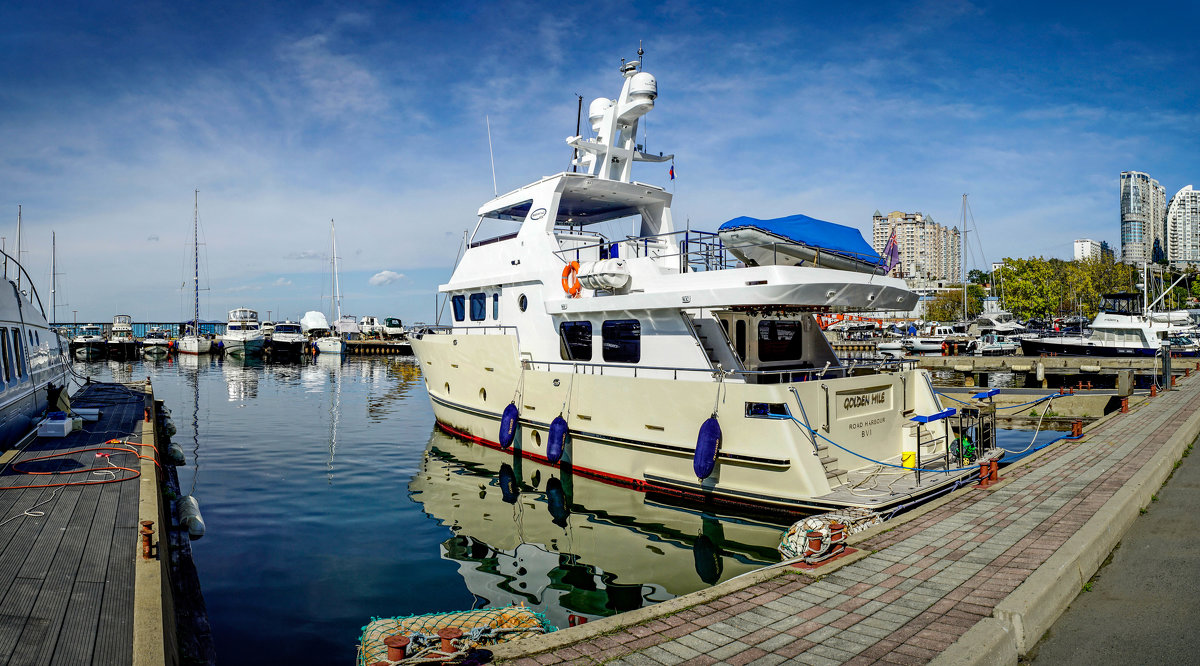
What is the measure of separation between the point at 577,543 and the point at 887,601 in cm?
530

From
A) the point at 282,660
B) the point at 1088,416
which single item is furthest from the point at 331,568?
the point at 1088,416

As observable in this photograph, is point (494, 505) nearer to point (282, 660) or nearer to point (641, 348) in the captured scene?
point (641, 348)

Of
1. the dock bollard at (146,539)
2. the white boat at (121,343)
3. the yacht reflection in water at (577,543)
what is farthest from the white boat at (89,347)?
the dock bollard at (146,539)

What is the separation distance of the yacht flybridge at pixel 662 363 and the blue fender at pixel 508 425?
0.03 meters

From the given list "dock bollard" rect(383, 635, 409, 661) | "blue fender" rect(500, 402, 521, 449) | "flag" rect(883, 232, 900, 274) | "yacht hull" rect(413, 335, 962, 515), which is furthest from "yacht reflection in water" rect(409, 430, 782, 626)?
"flag" rect(883, 232, 900, 274)

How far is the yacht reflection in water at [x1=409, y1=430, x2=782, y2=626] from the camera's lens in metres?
7.84

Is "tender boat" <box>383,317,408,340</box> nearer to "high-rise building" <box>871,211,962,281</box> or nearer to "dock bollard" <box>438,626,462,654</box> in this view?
"dock bollard" <box>438,626,462,654</box>

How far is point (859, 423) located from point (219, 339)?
6669 cm

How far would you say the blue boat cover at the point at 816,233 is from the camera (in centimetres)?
1059

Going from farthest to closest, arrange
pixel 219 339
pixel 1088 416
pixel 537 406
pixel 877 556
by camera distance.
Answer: pixel 219 339, pixel 1088 416, pixel 537 406, pixel 877 556

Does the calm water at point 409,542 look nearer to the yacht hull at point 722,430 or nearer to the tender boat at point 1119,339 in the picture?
the yacht hull at point 722,430

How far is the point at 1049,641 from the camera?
453 cm

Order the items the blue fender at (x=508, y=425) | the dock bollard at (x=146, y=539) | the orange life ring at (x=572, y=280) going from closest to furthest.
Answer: the dock bollard at (x=146, y=539) → the orange life ring at (x=572, y=280) → the blue fender at (x=508, y=425)

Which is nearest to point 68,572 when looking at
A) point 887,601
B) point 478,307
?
point 887,601
